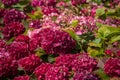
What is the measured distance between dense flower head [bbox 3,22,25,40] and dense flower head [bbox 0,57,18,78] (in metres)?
1.00

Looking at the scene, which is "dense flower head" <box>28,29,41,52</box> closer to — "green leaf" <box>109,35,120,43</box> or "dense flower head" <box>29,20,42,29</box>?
"dense flower head" <box>29,20,42,29</box>

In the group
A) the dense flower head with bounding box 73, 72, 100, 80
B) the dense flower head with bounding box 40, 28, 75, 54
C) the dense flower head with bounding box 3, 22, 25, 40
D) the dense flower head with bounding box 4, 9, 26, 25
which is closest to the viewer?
the dense flower head with bounding box 73, 72, 100, 80

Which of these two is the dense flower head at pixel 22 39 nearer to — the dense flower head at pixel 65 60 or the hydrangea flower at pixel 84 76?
the dense flower head at pixel 65 60

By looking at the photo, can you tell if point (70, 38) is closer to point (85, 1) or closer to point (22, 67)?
point (22, 67)

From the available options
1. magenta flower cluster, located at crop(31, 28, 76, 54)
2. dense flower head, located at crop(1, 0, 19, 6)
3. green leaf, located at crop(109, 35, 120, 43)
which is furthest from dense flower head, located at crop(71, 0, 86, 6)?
magenta flower cluster, located at crop(31, 28, 76, 54)

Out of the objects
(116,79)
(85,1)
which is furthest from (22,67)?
(85,1)

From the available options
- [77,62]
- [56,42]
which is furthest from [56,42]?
[77,62]

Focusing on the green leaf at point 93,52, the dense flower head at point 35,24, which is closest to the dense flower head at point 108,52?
the green leaf at point 93,52

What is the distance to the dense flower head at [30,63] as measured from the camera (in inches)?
Result: 168

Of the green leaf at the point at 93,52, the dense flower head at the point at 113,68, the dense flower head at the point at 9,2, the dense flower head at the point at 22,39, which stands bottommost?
the green leaf at the point at 93,52

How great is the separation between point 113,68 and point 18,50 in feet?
3.46

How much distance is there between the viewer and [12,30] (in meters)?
5.22

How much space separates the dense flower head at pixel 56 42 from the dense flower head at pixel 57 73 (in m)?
0.50

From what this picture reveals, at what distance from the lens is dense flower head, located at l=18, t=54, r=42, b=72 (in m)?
4.27
